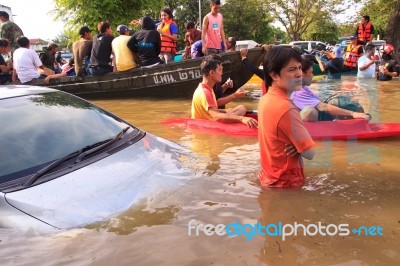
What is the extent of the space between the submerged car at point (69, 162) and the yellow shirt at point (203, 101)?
1.84 m

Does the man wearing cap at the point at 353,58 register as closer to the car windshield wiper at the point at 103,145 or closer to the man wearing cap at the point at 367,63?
the man wearing cap at the point at 367,63

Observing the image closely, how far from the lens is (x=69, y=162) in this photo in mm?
2879

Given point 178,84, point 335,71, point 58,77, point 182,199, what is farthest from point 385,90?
point 182,199

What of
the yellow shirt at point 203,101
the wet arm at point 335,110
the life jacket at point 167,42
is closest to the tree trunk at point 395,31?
A: the life jacket at point 167,42

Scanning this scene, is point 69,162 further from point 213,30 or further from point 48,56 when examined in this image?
point 48,56

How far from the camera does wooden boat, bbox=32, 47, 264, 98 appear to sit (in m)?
9.15

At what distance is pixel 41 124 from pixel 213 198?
1.45 meters

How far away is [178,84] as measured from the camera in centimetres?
955

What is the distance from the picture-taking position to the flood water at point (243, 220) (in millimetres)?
2236

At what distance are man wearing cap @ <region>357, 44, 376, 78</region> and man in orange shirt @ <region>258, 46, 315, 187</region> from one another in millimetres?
8899

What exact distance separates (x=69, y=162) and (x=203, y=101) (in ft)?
10.0

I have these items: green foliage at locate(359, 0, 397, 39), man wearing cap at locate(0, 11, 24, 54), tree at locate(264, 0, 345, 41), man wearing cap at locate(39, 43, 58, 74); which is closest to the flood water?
man wearing cap at locate(0, 11, 24, 54)

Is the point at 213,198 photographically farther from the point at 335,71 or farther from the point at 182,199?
the point at 335,71

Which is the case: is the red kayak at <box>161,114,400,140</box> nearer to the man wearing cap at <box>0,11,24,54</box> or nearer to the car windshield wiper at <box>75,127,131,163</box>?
the car windshield wiper at <box>75,127,131,163</box>
